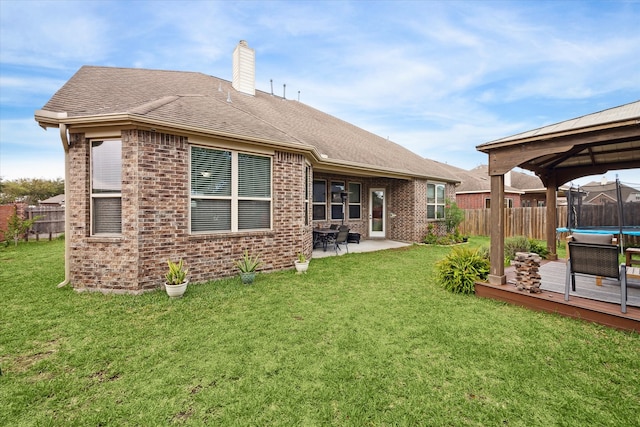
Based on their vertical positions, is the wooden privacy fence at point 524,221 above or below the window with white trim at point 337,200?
below

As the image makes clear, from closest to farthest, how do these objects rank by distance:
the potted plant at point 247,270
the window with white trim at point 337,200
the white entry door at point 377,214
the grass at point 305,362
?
the grass at point 305,362 < the potted plant at point 247,270 < the window with white trim at point 337,200 < the white entry door at point 377,214

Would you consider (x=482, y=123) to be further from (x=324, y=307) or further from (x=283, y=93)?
(x=324, y=307)

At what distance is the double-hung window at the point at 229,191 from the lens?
5.89 metres

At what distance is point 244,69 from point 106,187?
26.3 feet

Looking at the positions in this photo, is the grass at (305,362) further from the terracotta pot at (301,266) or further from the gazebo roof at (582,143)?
the gazebo roof at (582,143)

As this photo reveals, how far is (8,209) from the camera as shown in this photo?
12.7 metres

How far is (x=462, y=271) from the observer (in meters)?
5.41

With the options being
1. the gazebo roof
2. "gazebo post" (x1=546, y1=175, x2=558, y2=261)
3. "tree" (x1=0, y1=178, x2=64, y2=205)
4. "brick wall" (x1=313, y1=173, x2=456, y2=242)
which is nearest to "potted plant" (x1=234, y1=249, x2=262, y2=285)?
the gazebo roof

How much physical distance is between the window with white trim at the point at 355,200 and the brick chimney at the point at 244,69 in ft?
19.9

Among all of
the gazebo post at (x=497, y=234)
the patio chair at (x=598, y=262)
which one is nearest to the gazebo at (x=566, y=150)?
the gazebo post at (x=497, y=234)

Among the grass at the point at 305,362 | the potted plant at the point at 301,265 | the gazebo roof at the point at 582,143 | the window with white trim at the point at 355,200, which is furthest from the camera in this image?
the window with white trim at the point at 355,200

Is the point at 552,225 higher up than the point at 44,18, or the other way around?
the point at 44,18

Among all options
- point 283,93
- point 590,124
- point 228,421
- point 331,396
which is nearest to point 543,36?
point 590,124

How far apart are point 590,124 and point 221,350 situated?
6.00 m
